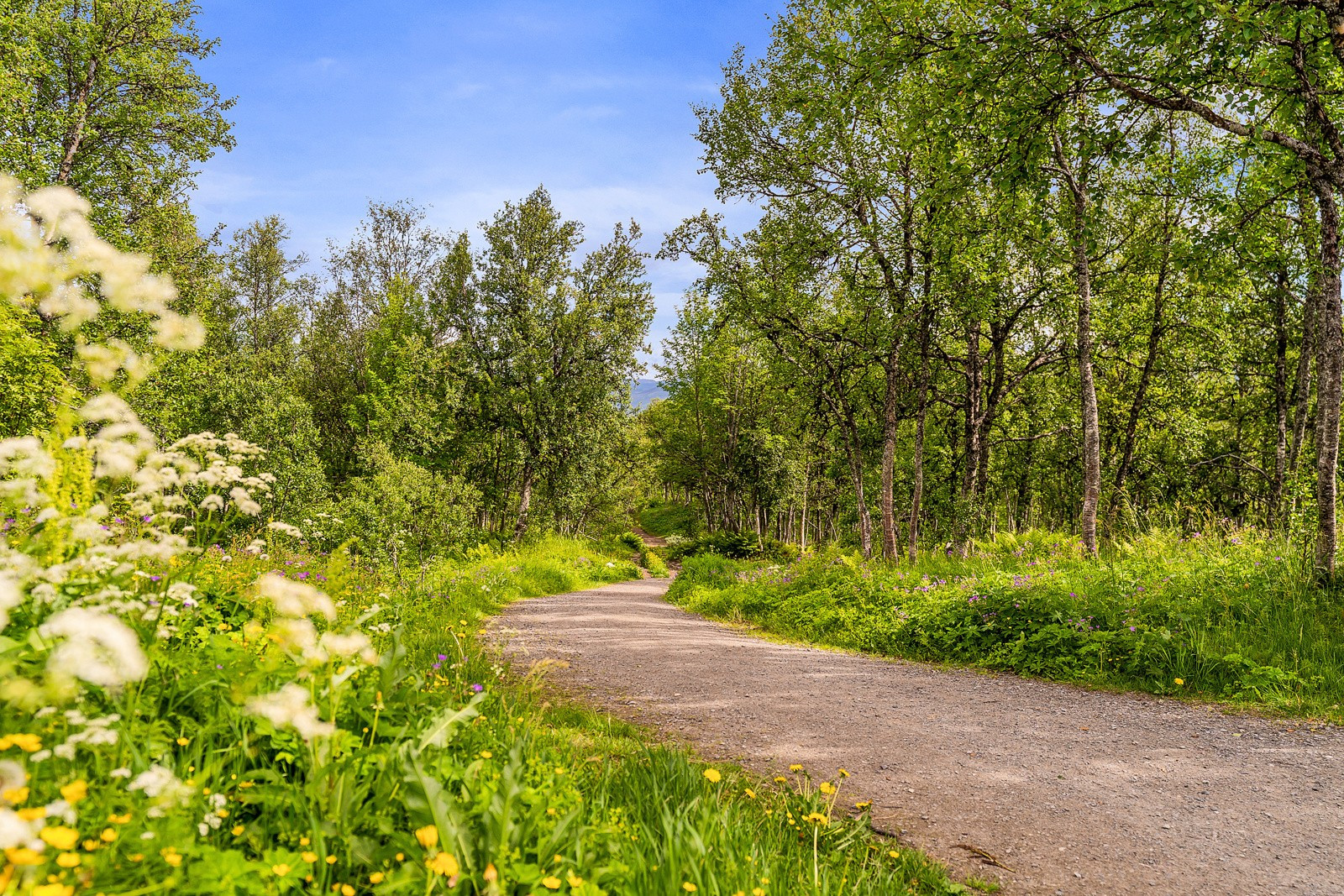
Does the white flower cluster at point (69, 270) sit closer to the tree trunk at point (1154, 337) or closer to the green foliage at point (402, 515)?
the green foliage at point (402, 515)

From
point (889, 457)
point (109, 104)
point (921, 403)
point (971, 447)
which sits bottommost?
point (889, 457)

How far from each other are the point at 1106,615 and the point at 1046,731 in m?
2.88

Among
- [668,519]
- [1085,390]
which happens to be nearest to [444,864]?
[1085,390]

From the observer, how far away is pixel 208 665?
2598 millimetres

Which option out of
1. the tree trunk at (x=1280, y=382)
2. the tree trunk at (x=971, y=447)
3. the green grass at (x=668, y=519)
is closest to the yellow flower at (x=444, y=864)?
the tree trunk at (x=971, y=447)

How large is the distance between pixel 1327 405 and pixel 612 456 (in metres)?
27.6

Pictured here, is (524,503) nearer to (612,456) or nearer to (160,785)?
Result: (612,456)

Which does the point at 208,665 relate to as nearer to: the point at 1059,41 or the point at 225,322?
the point at 1059,41

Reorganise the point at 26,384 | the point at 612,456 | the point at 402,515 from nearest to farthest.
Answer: the point at 26,384, the point at 402,515, the point at 612,456

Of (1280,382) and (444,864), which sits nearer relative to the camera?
(444,864)

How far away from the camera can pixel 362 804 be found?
2184mm

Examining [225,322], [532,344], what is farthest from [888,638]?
[225,322]

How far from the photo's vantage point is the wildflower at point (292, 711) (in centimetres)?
175

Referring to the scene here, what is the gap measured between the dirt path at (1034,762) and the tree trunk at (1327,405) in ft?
9.52
